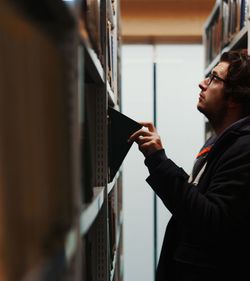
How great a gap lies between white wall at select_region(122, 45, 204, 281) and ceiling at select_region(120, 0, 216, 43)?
0.96 feet

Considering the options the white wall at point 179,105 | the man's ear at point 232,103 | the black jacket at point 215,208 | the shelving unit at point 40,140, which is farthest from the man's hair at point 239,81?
the white wall at point 179,105

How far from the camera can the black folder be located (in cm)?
151

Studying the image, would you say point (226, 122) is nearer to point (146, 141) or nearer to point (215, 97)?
point (215, 97)

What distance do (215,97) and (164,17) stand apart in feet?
8.43

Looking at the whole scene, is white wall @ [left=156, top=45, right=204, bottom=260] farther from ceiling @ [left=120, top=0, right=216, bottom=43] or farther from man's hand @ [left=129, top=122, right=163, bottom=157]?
man's hand @ [left=129, top=122, right=163, bottom=157]

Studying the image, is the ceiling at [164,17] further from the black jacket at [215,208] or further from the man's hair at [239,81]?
the black jacket at [215,208]

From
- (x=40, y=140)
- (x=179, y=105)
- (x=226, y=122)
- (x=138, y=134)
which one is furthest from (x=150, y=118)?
(x=40, y=140)

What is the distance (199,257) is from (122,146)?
1.58ft

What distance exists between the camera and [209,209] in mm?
1247

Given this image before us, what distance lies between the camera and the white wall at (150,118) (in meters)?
4.20

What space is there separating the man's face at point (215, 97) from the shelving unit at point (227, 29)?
0.29 meters

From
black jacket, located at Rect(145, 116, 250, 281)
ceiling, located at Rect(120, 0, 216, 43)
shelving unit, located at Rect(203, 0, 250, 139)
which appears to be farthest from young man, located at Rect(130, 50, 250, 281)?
ceiling, located at Rect(120, 0, 216, 43)

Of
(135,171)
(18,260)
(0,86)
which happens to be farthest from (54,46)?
(135,171)

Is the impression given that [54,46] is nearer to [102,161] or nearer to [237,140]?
[102,161]
